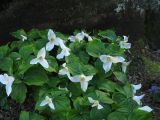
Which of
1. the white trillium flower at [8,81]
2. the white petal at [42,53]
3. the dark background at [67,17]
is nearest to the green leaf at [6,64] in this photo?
the white trillium flower at [8,81]

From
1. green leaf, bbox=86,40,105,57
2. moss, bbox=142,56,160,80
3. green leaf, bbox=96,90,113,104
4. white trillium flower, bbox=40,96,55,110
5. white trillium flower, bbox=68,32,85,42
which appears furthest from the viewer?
moss, bbox=142,56,160,80

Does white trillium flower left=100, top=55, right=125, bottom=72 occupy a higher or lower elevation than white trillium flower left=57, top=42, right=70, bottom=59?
lower

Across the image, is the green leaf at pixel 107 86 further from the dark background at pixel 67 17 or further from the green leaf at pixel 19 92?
the dark background at pixel 67 17

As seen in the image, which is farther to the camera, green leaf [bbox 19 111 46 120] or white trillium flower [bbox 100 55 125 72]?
white trillium flower [bbox 100 55 125 72]

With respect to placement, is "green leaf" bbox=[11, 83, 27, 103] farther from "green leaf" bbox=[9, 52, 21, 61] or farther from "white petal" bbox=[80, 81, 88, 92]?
"white petal" bbox=[80, 81, 88, 92]

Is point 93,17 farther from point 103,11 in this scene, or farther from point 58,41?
point 58,41

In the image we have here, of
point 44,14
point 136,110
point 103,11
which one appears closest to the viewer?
point 136,110

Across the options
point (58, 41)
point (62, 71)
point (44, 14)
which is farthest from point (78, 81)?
point (44, 14)

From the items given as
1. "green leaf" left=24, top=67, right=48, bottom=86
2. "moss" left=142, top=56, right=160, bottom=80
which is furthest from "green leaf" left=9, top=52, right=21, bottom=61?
"moss" left=142, top=56, right=160, bottom=80
